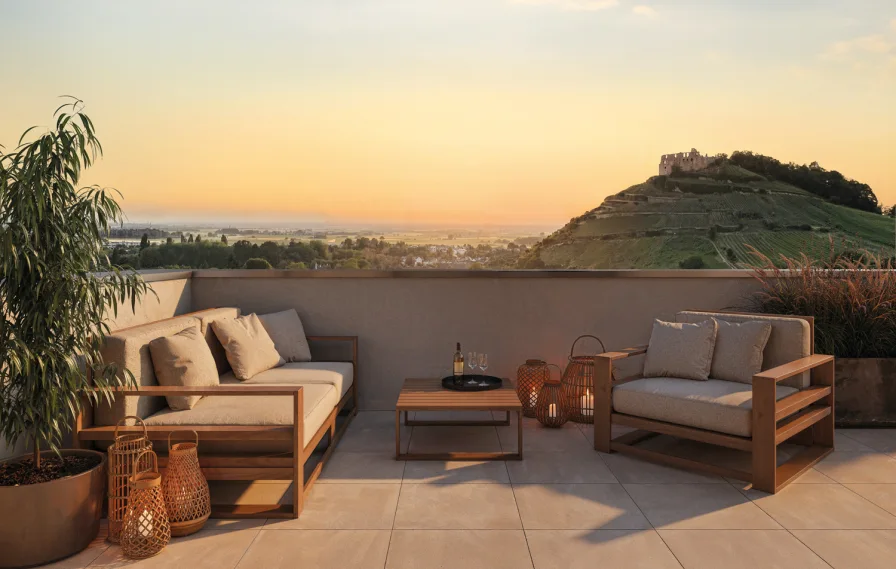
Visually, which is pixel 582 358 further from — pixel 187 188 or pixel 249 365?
pixel 187 188

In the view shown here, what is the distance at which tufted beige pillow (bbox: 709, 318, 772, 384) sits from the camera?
3807 mm

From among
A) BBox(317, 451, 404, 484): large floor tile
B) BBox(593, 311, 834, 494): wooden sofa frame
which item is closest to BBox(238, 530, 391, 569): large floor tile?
BBox(317, 451, 404, 484): large floor tile

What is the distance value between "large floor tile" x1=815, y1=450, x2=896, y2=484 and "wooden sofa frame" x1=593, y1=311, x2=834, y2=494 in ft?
0.23

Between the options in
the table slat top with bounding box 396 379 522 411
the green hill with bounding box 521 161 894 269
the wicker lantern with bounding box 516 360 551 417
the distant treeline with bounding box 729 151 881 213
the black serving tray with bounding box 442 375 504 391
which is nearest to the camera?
the table slat top with bounding box 396 379 522 411

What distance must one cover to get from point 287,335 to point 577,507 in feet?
8.48

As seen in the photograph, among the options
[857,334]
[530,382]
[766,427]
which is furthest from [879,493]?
[530,382]

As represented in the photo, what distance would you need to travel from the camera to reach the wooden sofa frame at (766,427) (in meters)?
3.25

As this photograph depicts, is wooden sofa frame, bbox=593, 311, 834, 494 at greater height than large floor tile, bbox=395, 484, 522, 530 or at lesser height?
greater

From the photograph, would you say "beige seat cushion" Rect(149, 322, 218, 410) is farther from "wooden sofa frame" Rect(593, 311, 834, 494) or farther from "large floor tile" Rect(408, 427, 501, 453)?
"wooden sofa frame" Rect(593, 311, 834, 494)

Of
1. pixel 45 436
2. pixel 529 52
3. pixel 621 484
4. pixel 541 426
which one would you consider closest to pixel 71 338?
pixel 45 436

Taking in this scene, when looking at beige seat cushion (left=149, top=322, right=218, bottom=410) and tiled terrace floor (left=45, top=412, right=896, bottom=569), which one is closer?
tiled terrace floor (left=45, top=412, right=896, bottom=569)

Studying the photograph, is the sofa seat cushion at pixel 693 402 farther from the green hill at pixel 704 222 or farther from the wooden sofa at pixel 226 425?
the green hill at pixel 704 222

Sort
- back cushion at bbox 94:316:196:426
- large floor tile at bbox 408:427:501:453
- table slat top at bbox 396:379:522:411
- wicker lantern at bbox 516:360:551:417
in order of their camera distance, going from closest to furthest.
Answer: back cushion at bbox 94:316:196:426 → table slat top at bbox 396:379:522:411 → large floor tile at bbox 408:427:501:453 → wicker lantern at bbox 516:360:551:417

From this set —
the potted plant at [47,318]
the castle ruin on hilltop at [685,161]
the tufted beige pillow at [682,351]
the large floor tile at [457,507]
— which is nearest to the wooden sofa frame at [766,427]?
the tufted beige pillow at [682,351]
